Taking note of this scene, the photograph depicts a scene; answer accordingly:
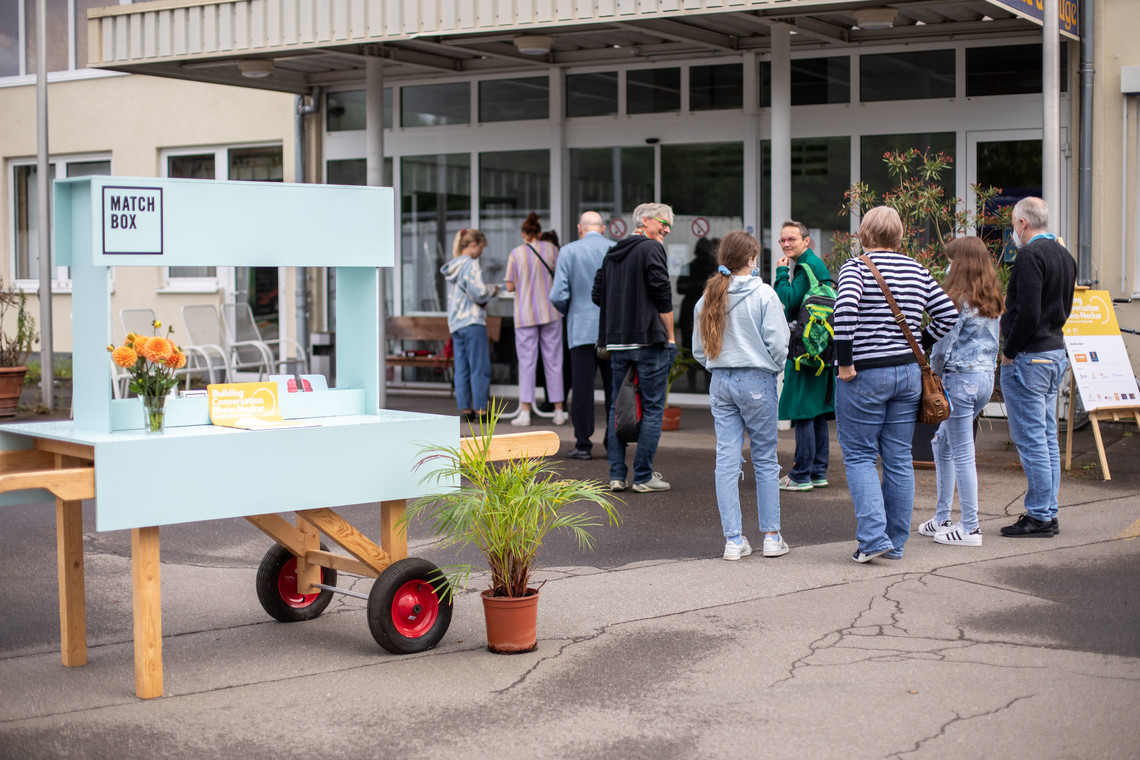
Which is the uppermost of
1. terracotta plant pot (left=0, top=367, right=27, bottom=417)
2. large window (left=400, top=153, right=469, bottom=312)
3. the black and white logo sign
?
large window (left=400, top=153, right=469, bottom=312)

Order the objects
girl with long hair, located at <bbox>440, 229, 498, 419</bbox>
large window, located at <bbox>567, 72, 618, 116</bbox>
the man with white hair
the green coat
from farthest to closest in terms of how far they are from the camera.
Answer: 1. large window, located at <bbox>567, 72, 618, 116</bbox>
2. girl with long hair, located at <bbox>440, 229, 498, 419</bbox>
3. the man with white hair
4. the green coat

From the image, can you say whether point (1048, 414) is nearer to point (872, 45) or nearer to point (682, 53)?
point (872, 45)

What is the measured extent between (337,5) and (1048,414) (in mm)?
7274

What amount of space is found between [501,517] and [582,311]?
546cm

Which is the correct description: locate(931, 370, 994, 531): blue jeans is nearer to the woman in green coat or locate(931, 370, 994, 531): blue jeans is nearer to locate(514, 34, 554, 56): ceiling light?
the woman in green coat

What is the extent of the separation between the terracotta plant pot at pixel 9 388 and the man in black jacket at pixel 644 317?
694 cm

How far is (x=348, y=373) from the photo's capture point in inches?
215

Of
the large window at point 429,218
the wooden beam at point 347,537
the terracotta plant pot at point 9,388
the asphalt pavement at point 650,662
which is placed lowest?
the asphalt pavement at point 650,662

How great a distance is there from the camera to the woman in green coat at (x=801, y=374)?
8.36 meters

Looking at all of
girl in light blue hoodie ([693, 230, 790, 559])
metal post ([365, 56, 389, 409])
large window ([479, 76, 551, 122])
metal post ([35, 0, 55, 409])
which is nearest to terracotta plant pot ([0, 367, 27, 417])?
metal post ([35, 0, 55, 409])

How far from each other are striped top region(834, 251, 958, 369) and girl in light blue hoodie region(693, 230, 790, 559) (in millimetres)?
374

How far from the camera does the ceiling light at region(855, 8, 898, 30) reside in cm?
1046

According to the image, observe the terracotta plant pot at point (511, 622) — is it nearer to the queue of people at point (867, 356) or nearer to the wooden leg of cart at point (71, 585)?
the wooden leg of cart at point (71, 585)

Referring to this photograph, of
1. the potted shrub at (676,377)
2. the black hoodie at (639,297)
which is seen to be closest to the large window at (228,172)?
the potted shrub at (676,377)
